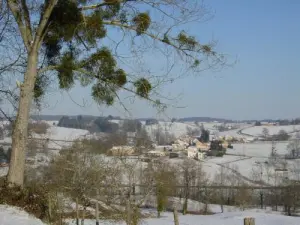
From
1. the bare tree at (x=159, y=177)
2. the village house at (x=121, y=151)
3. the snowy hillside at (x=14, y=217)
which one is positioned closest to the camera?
the snowy hillside at (x=14, y=217)

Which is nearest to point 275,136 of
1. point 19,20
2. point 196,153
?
point 196,153

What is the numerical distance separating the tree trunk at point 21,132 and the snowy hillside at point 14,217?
59 cm

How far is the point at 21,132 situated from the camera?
674 cm

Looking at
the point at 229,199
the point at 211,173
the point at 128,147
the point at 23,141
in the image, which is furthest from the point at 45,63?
the point at 211,173

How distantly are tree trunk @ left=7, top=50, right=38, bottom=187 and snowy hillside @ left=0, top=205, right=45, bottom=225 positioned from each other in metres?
0.59

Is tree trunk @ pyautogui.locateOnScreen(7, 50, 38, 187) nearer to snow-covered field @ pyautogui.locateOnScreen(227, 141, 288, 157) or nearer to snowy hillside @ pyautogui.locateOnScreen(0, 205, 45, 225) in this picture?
snowy hillside @ pyautogui.locateOnScreen(0, 205, 45, 225)

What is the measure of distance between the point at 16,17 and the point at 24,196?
9.04 ft

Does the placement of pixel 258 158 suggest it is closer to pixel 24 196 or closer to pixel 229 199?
pixel 229 199

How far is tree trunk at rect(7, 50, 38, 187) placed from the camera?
666cm

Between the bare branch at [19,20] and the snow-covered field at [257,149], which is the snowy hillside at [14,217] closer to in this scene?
the bare branch at [19,20]

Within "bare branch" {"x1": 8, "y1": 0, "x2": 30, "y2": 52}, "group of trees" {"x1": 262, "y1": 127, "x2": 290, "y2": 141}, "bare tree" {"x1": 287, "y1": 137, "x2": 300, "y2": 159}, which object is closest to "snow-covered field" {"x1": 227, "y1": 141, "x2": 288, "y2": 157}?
"bare tree" {"x1": 287, "y1": 137, "x2": 300, "y2": 159}

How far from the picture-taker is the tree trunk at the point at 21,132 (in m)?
6.66

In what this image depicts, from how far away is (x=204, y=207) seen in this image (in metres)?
48.2

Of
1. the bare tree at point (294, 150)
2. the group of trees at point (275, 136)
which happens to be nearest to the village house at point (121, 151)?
the bare tree at point (294, 150)
